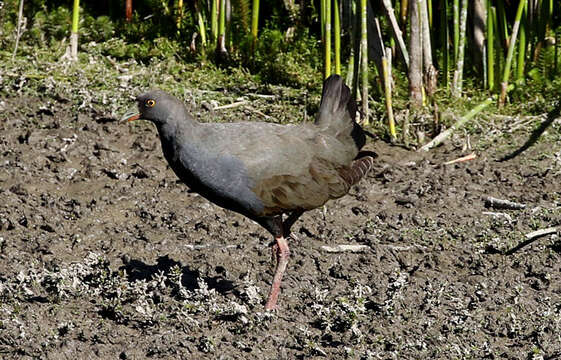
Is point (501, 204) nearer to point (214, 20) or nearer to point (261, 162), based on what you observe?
point (261, 162)

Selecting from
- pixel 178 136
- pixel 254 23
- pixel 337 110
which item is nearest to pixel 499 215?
pixel 337 110

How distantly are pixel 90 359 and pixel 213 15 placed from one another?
440cm

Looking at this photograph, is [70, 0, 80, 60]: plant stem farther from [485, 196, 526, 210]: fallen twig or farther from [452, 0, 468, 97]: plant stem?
[485, 196, 526, 210]: fallen twig

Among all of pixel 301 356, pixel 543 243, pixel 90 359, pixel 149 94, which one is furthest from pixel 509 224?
pixel 90 359

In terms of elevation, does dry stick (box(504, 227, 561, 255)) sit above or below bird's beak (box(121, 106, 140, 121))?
below

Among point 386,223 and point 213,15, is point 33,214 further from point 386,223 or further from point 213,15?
point 213,15

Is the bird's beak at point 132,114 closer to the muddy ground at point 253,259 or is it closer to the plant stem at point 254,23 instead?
the muddy ground at point 253,259

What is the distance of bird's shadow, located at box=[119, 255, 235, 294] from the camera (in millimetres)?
5484

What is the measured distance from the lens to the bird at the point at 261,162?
5.08 m

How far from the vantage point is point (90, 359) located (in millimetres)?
4570

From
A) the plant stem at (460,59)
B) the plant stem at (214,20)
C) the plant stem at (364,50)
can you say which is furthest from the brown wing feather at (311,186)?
the plant stem at (214,20)

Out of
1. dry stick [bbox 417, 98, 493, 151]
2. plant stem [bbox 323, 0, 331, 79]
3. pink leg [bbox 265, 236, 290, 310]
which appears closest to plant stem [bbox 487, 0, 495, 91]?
dry stick [bbox 417, 98, 493, 151]

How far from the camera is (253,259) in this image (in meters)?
5.83

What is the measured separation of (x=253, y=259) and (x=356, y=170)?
831mm
